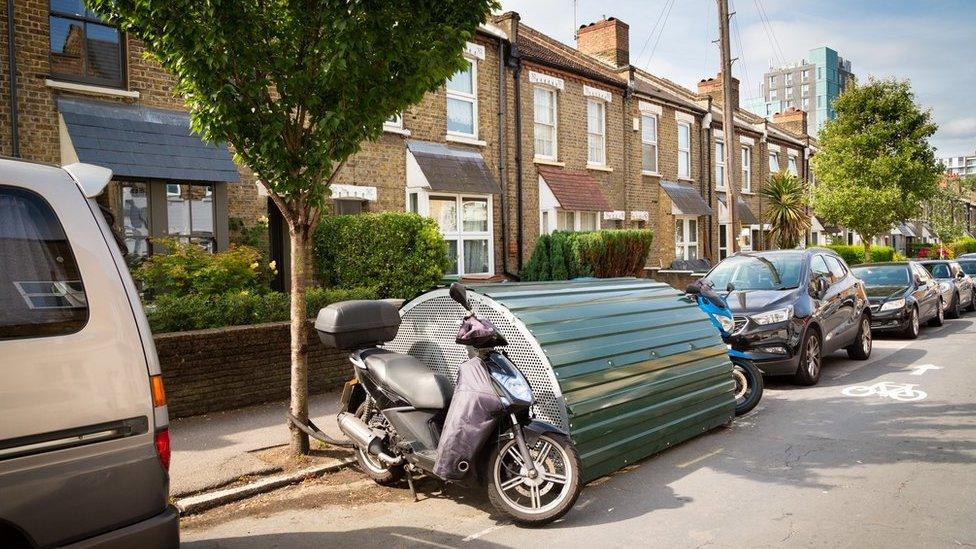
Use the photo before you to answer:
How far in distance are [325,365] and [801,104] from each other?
555ft

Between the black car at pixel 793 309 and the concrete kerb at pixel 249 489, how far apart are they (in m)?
4.83

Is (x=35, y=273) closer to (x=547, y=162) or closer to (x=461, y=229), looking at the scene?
(x=461, y=229)

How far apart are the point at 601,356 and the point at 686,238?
64.7 feet

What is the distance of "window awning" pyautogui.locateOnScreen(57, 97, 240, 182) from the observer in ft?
30.9

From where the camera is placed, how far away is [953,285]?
60.2 ft

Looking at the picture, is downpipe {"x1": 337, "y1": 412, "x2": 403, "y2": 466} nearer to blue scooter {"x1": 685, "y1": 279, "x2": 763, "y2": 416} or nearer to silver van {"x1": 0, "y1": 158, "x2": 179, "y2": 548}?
silver van {"x1": 0, "y1": 158, "x2": 179, "y2": 548}

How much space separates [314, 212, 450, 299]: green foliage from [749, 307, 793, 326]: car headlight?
482cm

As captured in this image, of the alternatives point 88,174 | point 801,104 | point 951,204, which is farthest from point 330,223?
point 801,104

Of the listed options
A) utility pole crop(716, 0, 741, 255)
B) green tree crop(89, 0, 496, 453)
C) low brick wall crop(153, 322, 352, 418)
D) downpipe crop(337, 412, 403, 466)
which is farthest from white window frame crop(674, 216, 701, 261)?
downpipe crop(337, 412, 403, 466)

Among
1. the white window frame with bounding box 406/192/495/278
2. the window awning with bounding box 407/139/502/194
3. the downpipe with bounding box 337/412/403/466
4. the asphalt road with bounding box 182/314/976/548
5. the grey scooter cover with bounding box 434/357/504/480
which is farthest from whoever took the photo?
the white window frame with bounding box 406/192/495/278

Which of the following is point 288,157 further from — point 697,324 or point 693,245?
point 693,245

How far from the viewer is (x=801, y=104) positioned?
15625cm

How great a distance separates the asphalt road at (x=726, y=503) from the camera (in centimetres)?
439

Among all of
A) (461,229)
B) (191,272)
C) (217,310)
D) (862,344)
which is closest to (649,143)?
(461,229)
